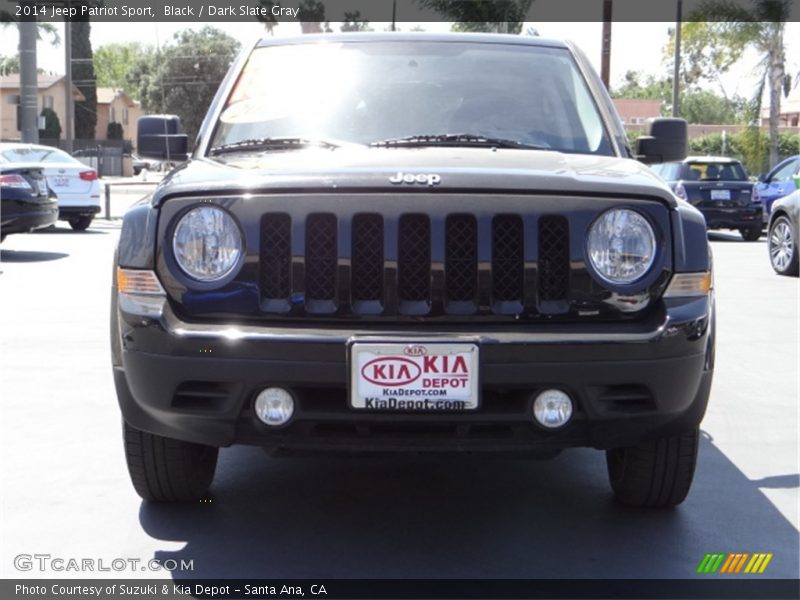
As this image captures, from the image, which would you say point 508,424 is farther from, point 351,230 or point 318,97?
point 318,97

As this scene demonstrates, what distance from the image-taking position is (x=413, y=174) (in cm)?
388

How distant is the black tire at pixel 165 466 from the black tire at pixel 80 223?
17.1 metres

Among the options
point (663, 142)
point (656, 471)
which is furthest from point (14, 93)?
point (656, 471)

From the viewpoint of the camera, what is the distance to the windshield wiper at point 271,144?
4.61 metres

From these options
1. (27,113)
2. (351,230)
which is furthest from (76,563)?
(27,113)

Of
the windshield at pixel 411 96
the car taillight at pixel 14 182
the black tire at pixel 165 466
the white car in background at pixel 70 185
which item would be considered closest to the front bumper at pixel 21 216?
the car taillight at pixel 14 182

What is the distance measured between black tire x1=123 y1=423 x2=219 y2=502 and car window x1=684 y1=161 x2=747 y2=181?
18173 millimetres

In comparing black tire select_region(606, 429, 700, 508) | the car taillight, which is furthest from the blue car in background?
black tire select_region(606, 429, 700, 508)

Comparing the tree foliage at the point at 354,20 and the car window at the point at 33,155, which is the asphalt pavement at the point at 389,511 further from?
the tree foliage at the point at 354,20

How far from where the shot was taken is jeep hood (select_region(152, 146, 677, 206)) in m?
3.81

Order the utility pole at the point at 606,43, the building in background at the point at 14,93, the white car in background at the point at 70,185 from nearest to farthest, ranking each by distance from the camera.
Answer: the white car in background at the point at 70,185 < the utility pole at the point at 606,43 < the building in background at the point at 14,93

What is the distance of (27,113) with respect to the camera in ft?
74.8

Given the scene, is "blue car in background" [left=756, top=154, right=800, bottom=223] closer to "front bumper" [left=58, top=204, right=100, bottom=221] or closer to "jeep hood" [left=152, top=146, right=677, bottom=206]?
"front bumper" [left=58, top=204, right=100, bottom=221]

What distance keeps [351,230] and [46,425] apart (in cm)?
281
